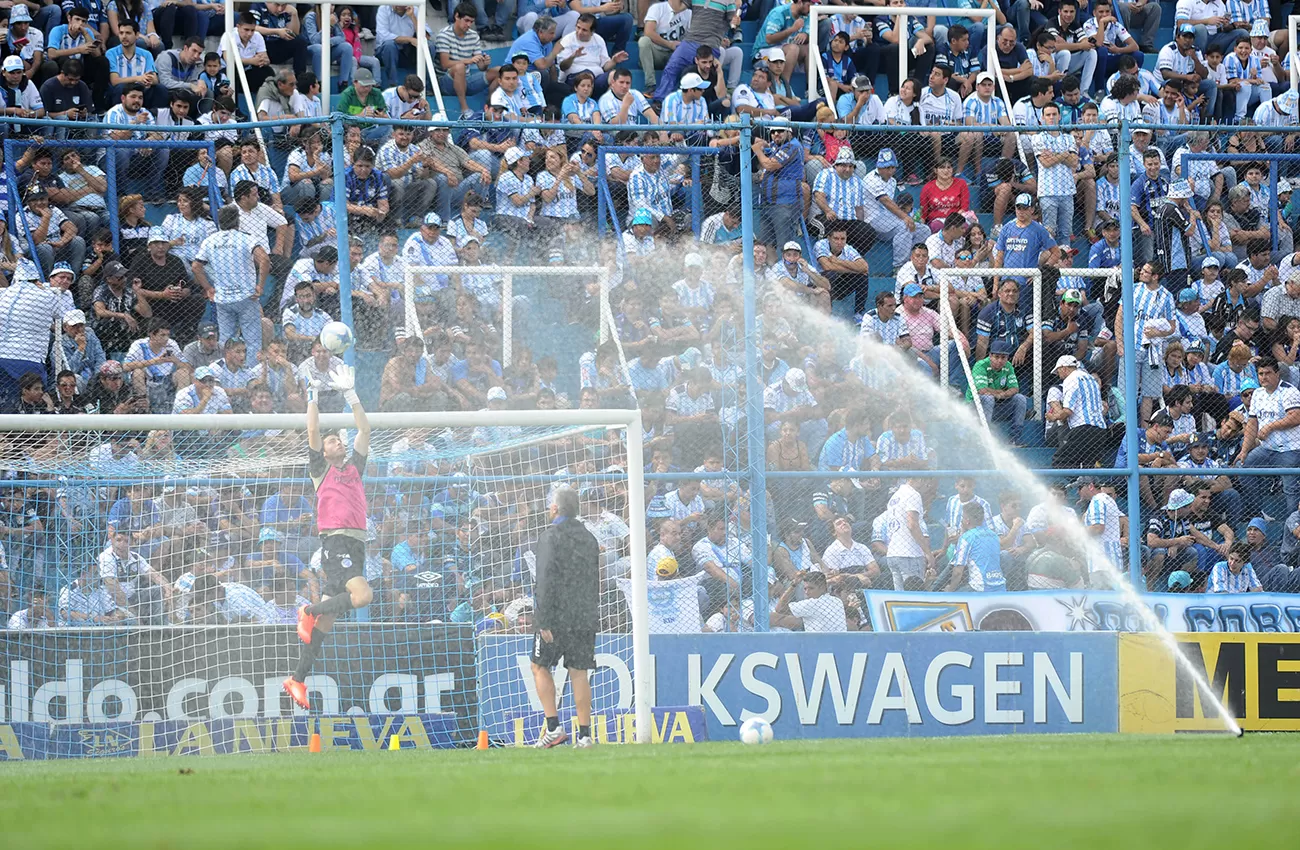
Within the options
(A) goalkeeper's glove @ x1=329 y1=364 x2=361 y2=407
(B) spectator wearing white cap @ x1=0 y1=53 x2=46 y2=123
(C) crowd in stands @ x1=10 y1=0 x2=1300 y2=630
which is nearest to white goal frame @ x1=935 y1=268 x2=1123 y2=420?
(C) crowd in stands @ x1=10 y1=0 x2=1300 y2=630

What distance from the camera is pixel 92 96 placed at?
17297 mm

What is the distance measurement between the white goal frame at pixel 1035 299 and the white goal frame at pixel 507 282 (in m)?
2.92

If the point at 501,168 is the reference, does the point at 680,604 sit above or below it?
below

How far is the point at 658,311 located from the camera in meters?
14.9

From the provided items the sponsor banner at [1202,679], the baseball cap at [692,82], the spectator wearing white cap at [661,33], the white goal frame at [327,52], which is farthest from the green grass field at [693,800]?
the spectator wearing white cap at [661,33]

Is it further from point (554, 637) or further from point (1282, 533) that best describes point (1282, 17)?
point (554, 637)

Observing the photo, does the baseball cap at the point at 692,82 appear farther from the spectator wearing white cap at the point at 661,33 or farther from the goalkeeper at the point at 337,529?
the goalkeeper at the point at 337,529

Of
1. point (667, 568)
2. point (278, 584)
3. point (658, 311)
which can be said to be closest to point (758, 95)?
point (658, 311)

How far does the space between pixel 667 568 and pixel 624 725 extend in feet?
4.30

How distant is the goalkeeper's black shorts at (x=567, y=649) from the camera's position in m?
10.9

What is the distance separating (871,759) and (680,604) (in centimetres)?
464

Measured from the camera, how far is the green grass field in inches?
205

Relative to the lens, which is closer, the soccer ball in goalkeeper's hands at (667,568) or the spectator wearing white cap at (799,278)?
the soccer ball in goalkeeper's hands at (667,568)

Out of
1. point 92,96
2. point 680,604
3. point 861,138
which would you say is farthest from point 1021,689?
point 92,96
